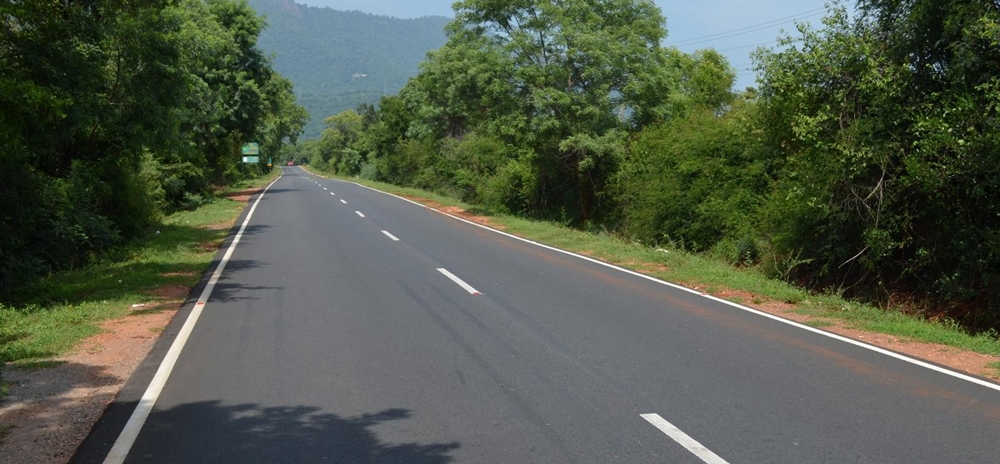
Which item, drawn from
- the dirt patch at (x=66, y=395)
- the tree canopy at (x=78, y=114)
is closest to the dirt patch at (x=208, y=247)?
the tree canopy at (x=78, y=114)

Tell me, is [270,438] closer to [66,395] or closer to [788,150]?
[66,395]

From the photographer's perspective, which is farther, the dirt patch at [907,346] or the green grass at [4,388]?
the dirt patch at [907,346]

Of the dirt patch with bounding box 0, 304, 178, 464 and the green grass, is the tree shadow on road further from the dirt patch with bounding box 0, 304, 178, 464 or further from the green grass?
the green grass

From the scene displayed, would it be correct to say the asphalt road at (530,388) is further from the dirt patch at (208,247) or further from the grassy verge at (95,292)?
the dirt patch at (208,247)

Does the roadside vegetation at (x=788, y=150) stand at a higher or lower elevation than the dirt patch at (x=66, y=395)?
higher

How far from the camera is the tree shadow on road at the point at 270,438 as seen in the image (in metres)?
5.06

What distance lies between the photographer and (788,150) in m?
16.4

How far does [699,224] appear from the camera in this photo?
62.5ft

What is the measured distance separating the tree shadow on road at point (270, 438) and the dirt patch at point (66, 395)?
1.79ft

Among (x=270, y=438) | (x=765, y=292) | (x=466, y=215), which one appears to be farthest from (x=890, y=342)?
(x=466, y=215)

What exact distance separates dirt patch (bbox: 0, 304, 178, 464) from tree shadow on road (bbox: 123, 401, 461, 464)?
1.79ft

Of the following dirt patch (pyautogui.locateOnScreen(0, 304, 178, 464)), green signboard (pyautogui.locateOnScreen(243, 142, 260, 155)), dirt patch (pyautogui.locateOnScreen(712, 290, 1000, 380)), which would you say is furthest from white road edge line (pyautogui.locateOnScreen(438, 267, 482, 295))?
green signboard (pyautogui.locateOnScreen(243, 142, 260, 155))

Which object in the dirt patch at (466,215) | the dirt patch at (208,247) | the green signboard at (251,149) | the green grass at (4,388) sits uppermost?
the green signboard at (251,149)

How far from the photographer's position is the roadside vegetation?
37.0ft
